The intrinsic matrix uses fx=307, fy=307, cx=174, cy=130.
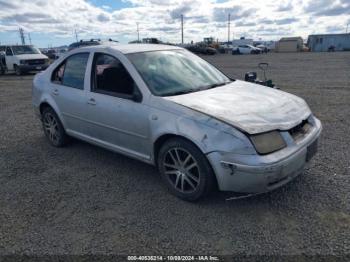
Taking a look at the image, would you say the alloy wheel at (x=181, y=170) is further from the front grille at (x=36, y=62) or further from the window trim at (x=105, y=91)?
the front grille at (x=36, y=62)

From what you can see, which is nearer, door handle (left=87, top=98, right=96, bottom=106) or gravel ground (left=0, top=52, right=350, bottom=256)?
gravel ground (left=0, top=52, right=350, bottom=256)

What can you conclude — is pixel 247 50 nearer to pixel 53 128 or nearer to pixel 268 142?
pixel 53 128

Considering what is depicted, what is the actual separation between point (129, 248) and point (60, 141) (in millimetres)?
2937

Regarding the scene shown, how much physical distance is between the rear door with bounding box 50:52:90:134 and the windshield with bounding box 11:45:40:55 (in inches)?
635

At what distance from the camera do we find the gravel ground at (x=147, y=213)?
8.69 ft

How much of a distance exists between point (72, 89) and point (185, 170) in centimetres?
222

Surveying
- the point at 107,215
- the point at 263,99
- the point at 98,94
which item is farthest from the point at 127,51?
the point at 107,215

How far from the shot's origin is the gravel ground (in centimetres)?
265

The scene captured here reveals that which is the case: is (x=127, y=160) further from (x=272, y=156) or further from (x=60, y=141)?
(x=272, y=156)

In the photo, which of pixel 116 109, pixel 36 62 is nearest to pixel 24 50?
pixel 36 62

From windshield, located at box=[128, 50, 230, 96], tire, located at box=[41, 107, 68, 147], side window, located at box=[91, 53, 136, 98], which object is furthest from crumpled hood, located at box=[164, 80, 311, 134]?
tire, located at box=[41, 107, 68, 147]

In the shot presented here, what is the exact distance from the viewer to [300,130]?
330cm

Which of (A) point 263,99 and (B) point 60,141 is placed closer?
(A) point 263,99

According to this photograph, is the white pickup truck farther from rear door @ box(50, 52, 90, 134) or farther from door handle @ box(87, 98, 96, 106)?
door handle @ box(87, 98, 96, 106)
